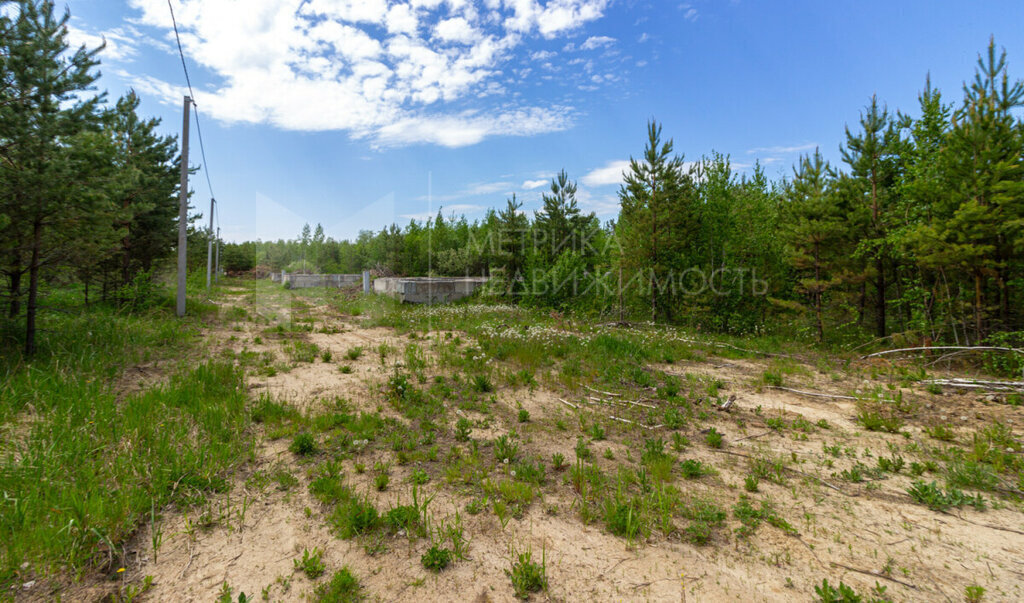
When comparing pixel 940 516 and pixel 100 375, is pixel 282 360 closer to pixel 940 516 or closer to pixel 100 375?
pixel 100 375

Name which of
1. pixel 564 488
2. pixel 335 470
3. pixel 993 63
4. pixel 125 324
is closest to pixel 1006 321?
pixel 993 63

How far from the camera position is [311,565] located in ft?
8.95

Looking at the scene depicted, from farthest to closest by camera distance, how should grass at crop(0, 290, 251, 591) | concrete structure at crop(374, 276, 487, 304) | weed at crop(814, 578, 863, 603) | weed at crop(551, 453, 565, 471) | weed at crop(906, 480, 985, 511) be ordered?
concrete structure at crop(374, 276, 487, 304), weed at crop(551, 453, 565, 471), weed at crop(906, 480, 985, 511), grass at crop(0, 290, 251, 591), weed at crop(814, 578, 863, 603)

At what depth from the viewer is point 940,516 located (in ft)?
11.0

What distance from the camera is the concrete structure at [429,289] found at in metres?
18.1

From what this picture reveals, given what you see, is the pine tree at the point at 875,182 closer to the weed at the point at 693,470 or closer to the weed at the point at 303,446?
the weed at the point at 693,470

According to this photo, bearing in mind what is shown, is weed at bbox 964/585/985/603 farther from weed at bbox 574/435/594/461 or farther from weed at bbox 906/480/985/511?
weed at bbox 574/435/594/461

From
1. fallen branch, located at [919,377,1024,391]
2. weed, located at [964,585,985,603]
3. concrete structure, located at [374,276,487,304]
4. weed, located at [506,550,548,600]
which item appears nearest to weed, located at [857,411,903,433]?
fallen branch, located at [919,377,1024,391]

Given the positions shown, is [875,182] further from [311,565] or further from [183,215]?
[183,215]

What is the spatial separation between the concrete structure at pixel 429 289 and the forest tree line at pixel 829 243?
6.28 feet

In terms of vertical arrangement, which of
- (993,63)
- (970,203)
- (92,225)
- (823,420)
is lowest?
(823,420)

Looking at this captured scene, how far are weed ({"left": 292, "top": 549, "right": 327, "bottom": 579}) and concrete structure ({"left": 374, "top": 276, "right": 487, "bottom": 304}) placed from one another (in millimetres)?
15572

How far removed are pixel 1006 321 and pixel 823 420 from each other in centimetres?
739

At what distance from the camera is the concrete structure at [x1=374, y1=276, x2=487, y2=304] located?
18094mm
